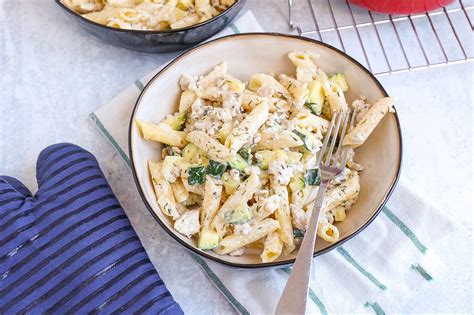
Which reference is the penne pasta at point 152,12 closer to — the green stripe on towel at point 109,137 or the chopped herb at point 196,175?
the green stripe on towel at point 109,137

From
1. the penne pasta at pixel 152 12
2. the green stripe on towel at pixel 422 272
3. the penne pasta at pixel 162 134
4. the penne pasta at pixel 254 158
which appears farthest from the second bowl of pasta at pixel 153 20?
the green stripe on towel at pixel 422 272

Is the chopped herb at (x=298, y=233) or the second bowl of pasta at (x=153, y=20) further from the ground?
the second bowl of pasta at (x=153, y=20)

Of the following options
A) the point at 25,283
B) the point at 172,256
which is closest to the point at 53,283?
the point at 25,283

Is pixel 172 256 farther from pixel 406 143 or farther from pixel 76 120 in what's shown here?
pixel 406 143

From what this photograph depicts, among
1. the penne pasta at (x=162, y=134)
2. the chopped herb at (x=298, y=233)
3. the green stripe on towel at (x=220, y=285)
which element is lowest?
the green stripe on towel at (x=220, y=285)

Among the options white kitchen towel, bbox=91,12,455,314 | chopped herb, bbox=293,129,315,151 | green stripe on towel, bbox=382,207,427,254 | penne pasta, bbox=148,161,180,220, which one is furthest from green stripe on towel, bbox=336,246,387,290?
penne pasta, bbox=148,161,180,220
